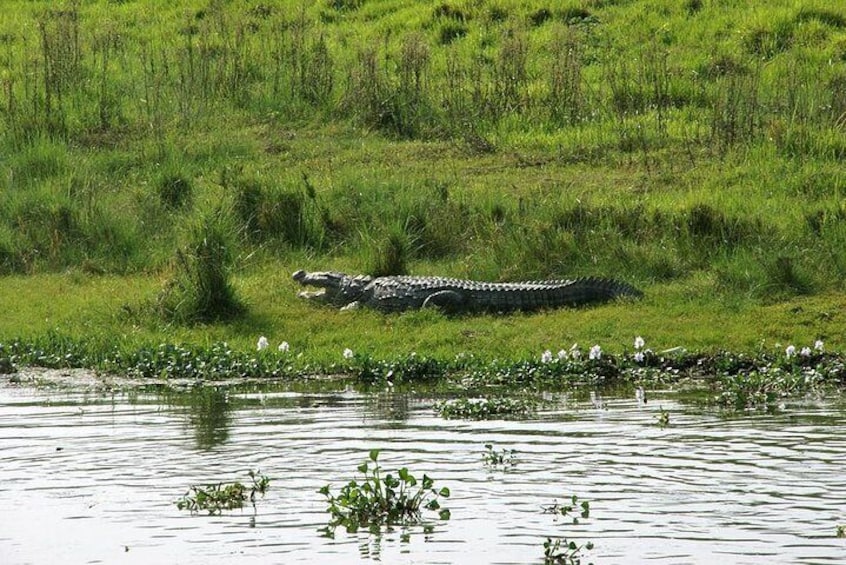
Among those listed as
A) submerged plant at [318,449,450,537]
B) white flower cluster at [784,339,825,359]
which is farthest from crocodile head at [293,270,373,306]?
submerged plant at [318,449,450,537]

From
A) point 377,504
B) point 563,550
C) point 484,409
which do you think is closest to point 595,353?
point 484,409

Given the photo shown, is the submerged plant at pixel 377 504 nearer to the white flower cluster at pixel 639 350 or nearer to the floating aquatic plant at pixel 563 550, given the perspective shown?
the floating aquatic plant at pixel 563 550

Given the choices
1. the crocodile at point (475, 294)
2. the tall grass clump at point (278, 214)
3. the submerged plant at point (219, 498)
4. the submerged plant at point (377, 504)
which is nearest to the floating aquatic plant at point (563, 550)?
the submerged plant at point (377, 504)

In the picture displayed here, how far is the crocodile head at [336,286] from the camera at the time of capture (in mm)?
12180

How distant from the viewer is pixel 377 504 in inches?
257

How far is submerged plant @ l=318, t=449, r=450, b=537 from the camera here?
21.1ft

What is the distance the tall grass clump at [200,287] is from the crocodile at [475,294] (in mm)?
792

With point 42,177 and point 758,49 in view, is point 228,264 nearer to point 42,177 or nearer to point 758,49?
point 42,177

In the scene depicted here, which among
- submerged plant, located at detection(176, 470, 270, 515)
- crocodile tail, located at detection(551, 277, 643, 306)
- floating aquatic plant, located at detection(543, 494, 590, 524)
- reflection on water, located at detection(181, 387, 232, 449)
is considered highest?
crocodile tail, located at detection(551, 277, 643, 306)

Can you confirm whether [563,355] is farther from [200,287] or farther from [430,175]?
[430,175]

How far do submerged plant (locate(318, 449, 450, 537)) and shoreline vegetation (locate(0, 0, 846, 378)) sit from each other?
11.5 feet

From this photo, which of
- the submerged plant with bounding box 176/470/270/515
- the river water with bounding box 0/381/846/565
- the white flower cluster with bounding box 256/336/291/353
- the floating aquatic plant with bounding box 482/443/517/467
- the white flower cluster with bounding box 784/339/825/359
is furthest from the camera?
the white flower cluster with bounding box 256/336/291/353

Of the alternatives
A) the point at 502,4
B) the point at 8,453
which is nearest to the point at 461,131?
the point at 502,4

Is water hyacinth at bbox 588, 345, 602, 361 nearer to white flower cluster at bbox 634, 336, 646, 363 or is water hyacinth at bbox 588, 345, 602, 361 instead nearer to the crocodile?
white flower cluster at bbox 634, 336, 646, 363
